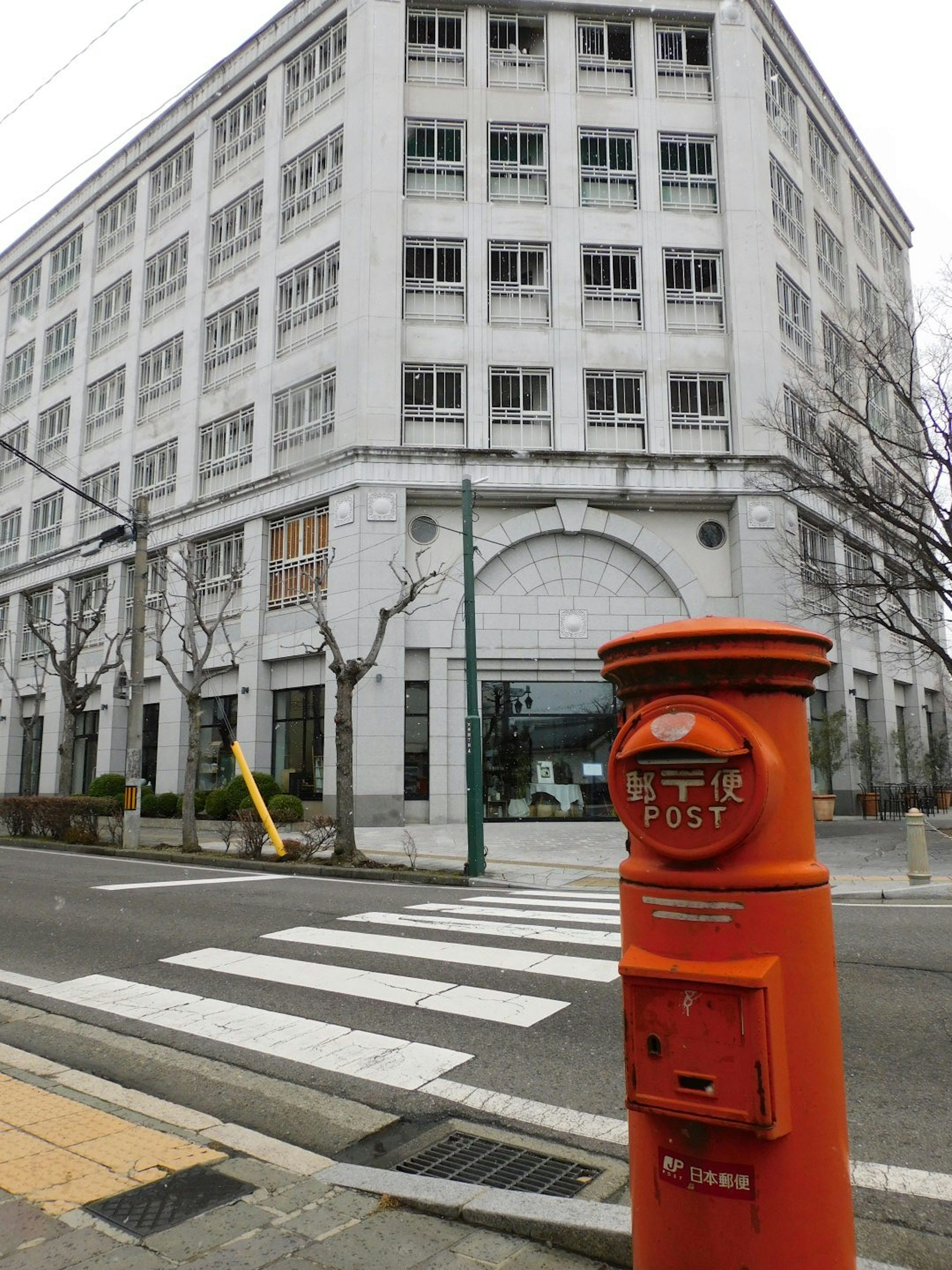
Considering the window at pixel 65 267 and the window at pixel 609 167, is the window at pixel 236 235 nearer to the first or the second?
the window at pixel 609 167

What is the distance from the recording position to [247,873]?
586 inches

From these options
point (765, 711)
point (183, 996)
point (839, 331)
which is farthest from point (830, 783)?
point (765, 711)

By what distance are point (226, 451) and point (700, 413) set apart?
14.4m

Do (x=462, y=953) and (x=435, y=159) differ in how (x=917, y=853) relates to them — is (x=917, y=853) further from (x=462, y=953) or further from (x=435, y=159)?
(x=435, y=159)

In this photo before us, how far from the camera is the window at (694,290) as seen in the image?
2603 centimetres

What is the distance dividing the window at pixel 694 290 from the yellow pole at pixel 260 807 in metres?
16.4

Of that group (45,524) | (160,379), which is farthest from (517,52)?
(45,524)

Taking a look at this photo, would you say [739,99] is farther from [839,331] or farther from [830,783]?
[830,783]

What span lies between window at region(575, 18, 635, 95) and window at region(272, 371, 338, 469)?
11440 millimetres

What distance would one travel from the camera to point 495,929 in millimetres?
8742

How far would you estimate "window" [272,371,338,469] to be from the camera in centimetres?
2602

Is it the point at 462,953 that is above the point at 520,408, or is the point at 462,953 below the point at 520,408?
below

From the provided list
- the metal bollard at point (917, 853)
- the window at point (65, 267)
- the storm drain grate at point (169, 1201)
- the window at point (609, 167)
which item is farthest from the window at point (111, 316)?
the storm drain grate at point (169, 1201)

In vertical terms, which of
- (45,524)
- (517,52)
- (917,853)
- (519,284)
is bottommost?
(917,853)
